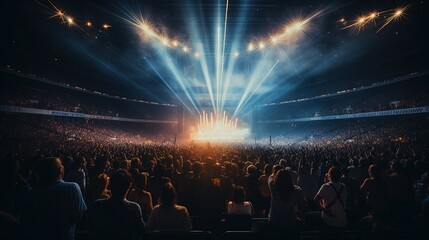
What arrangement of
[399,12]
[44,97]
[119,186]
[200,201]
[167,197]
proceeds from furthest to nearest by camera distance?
[44,97] → [399,12] → [200,201] → [167,197] → [119,186]

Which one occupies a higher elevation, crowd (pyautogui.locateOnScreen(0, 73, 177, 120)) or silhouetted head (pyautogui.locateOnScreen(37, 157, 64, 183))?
crowd (pyautogui.locateOnScreen(0, 73, 177, 120))

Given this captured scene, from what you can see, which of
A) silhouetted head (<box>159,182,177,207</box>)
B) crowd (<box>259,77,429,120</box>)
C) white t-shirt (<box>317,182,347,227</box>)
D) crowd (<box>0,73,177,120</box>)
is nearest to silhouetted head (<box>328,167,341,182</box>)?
white t-shirt (<box>317,182,347,227</box>)

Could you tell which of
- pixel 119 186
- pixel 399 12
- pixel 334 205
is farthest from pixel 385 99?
pixel 119 186

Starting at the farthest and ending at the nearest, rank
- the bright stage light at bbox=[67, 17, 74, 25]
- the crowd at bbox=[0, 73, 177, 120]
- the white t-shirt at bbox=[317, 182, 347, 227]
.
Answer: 1. the crowd at bbox=[0, 73, 177, 120]
2. the bright stage light at bbox=[67, 17, 74, 25]
3. the white t-shirt at bbox=[317, 182, 347, 227]

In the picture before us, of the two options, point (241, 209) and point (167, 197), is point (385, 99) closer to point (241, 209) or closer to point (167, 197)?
point (241, 209)

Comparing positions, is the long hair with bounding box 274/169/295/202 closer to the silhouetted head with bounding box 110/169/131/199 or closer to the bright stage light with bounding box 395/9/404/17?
the silhouetted head with bounding box 110/169/131/199

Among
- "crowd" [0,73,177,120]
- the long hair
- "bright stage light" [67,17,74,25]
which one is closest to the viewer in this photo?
the long hair

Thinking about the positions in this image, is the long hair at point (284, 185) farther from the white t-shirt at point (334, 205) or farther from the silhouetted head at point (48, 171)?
the silhouetted head at point (48, 171)

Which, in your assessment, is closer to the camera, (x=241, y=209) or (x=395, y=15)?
(x=241, y=209)

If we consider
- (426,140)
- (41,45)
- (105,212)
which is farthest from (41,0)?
(426,140)

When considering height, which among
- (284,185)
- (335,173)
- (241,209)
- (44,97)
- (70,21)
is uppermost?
(70,21)

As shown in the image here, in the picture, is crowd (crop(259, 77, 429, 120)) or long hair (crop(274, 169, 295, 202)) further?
crowd (crop(259, 77, 429, 120))

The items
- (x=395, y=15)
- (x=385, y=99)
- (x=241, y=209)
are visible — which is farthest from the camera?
(x=385, y=99)

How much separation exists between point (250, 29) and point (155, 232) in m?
35.4
